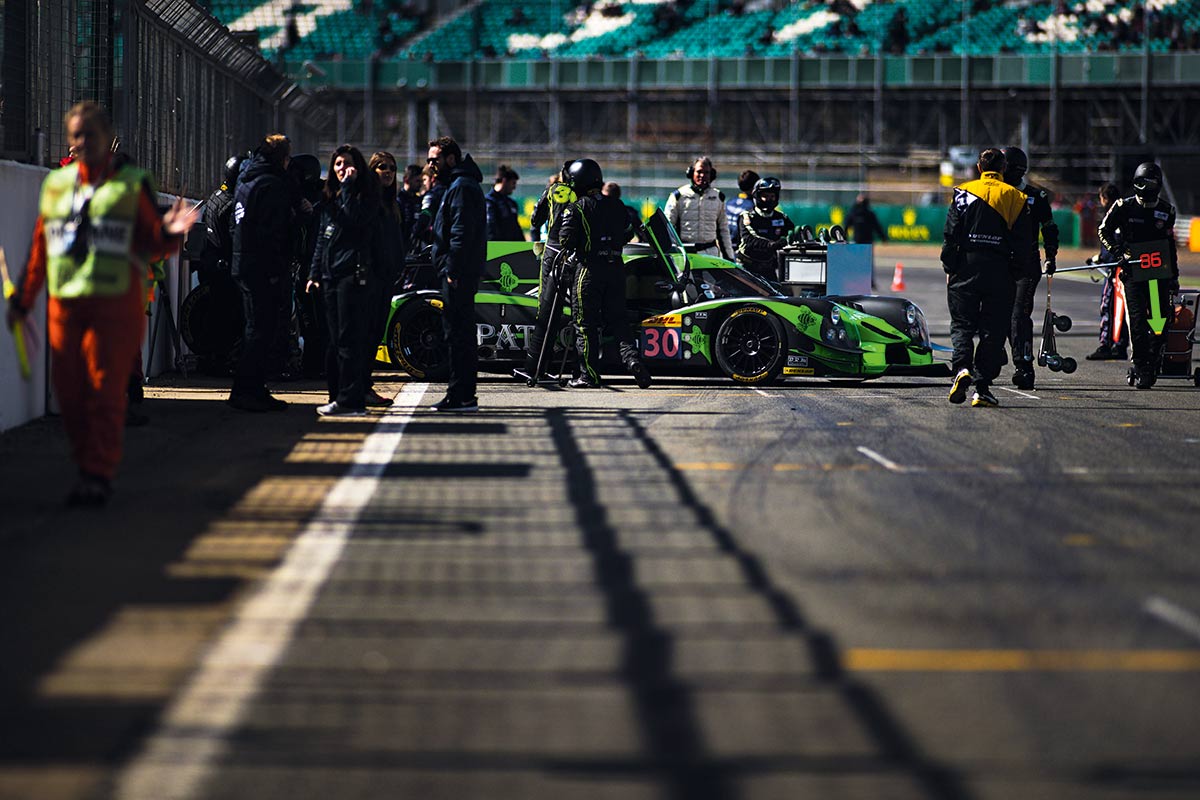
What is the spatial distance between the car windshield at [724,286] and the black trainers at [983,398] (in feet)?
7.36

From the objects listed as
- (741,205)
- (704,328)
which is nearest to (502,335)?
(704,328)

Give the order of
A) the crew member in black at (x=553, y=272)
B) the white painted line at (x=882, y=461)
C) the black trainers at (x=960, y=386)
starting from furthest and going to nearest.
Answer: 1. the crew member in black at (x=553, y=272)
2. the black trainers at (x=960, y=386)
3. the white painted line at (x=882, y=461)

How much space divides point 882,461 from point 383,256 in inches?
156

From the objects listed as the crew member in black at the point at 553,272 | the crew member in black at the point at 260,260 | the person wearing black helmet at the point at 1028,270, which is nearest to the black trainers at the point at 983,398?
the person wearing black helmet at the point at 1028,270

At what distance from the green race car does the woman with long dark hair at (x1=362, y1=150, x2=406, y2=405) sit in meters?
1.93

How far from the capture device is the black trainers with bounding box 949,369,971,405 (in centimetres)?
1297

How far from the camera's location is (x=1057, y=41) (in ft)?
174

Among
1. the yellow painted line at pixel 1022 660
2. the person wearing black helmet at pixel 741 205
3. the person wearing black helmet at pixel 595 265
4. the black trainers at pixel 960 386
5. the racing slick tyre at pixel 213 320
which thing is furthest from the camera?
the person wearing black helmet at pixel 741 205

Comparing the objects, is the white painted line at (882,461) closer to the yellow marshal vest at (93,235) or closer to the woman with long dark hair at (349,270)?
the woman with long dark hair at (349,270)

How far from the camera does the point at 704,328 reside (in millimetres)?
14648

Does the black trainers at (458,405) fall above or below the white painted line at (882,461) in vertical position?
above

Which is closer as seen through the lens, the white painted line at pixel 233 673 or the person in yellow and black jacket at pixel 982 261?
the white painted line at pixel 233 673

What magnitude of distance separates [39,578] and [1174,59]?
49.0m

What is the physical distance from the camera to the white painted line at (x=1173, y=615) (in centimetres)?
543
